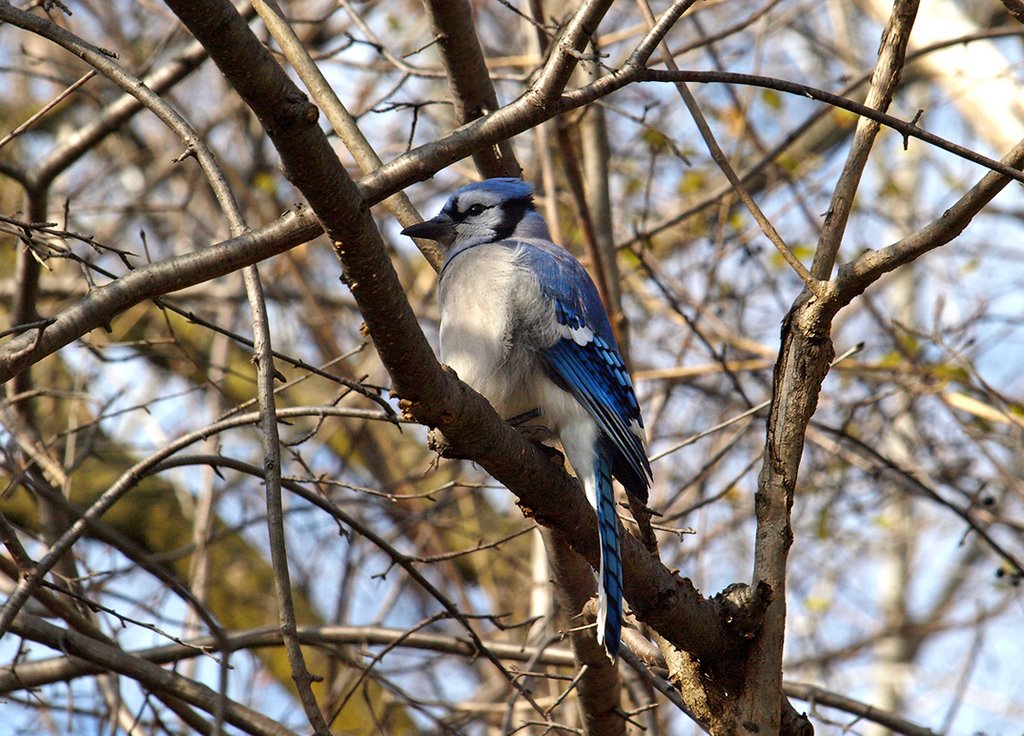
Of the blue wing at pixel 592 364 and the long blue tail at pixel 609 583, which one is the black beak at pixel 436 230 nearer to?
the blue wing at pixel 592 364

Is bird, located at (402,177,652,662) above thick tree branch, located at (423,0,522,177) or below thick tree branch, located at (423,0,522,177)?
below

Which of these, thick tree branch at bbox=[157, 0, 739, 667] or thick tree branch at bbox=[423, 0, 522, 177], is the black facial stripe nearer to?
thick tree branch at bbox=[423, 0, 522, 177]

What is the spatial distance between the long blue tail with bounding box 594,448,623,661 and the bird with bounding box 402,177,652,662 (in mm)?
249

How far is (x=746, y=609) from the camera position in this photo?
2.16m

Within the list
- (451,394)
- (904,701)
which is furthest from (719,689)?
(904,701)

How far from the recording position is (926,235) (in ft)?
6.81

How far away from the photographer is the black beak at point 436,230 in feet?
10.3

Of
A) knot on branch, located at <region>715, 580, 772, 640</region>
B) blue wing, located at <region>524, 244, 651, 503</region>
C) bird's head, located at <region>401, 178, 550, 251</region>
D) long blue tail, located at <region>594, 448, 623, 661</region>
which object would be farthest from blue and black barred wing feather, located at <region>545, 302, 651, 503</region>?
knot on branch, located at <region>715, 580, 772, 640</region>

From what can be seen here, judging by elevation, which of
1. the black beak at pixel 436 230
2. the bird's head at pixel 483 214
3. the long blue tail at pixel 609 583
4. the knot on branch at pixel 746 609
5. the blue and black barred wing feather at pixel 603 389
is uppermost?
the bird's head at pixel 483 214

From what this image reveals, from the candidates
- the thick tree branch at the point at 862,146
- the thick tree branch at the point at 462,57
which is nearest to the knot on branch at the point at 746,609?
the thick tree branch at the point at 862,146

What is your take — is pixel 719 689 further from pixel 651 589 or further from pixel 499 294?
pixel 499 294

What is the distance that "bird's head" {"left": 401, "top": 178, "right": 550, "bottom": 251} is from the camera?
329cm

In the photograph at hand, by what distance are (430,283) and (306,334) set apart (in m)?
0.83

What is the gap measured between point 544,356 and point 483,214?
2.22 ft
